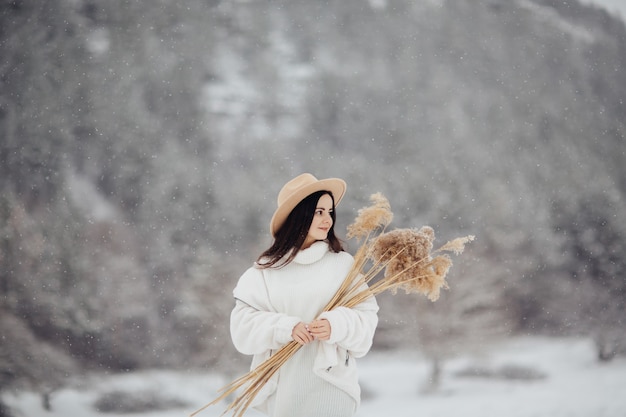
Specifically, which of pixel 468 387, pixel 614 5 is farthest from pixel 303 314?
pixel 614 5

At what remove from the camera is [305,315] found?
170cm

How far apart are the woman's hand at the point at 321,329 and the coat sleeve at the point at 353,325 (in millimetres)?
11

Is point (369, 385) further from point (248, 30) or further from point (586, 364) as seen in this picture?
point (248, 30)

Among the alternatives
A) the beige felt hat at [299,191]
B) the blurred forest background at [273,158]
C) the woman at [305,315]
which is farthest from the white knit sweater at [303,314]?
the blurred forest background at [273,158]

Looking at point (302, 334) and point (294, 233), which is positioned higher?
point (294, 233)

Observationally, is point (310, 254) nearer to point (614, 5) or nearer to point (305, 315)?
point (305, 315)

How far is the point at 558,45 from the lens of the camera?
11.8ft

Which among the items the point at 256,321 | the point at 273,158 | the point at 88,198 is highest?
the point at 273,158

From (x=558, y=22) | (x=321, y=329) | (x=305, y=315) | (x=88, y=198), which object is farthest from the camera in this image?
(x=558, y=22)

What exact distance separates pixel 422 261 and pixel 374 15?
2.27 metres

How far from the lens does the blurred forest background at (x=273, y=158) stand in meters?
3.37

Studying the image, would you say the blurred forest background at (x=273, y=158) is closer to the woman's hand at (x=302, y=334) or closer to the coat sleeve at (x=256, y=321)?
the coat sleeve at (x=256, y=321)

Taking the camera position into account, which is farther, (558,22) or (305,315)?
(558,22)

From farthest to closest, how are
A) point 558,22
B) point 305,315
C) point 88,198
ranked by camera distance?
1. point 558,22
2. point 88,198
3. point 305,315
